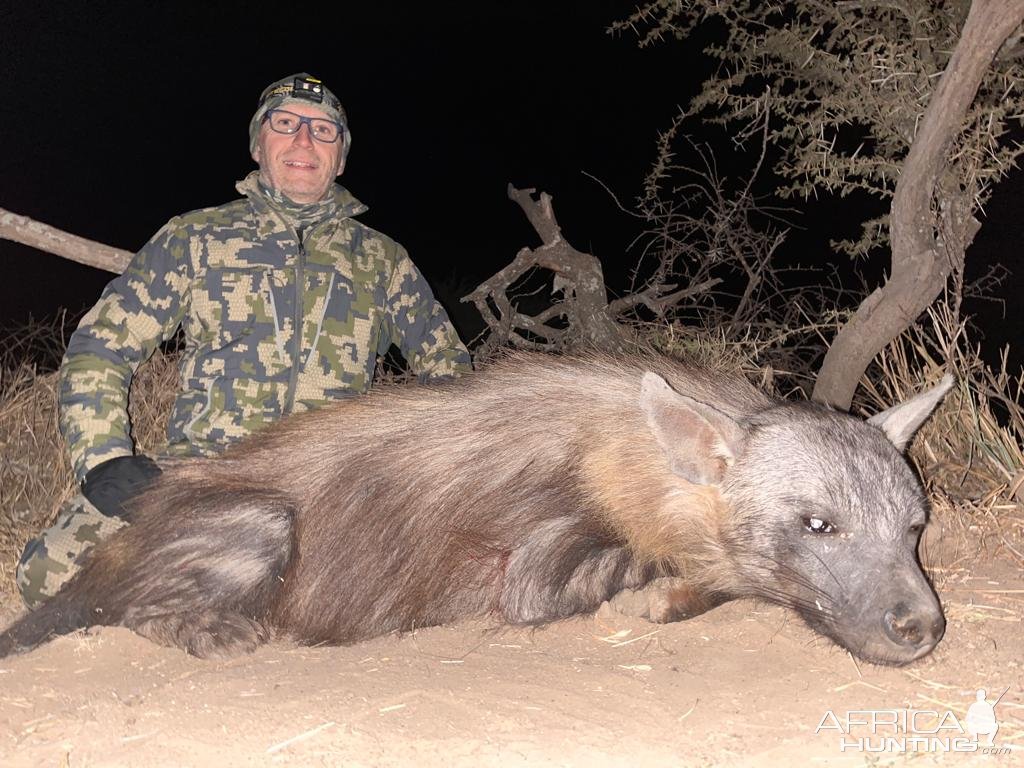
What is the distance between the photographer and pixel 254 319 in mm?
4531

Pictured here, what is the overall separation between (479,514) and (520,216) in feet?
105

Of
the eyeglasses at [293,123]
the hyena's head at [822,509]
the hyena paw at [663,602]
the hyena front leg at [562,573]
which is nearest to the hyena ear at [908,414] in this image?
the hyena's head at [822,509]

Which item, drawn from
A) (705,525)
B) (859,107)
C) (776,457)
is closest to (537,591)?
(705,525)

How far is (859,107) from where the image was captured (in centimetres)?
576

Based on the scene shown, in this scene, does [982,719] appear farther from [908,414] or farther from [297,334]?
[297,334]

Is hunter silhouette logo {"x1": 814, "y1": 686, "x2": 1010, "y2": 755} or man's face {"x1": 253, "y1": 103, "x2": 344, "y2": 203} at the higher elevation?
man's face {"x1": 253, "y1": 103, "x2": 344, "y2": 203}

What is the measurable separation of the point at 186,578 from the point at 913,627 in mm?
2296

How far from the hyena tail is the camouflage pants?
344 millimetres

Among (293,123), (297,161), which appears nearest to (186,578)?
(297,161)

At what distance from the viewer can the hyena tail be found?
3561mm

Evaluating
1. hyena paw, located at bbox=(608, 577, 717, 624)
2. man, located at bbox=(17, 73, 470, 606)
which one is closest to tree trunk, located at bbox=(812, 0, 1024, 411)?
man, located at bbox=(17, 73, 470, 606)

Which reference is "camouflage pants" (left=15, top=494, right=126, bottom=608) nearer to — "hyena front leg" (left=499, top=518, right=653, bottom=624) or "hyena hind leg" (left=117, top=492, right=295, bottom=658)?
"hyena hind leg" (left=117, top=492, right=295, bottom=658)

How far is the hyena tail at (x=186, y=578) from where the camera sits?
356 cm

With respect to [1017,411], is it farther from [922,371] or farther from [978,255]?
[978,255]
